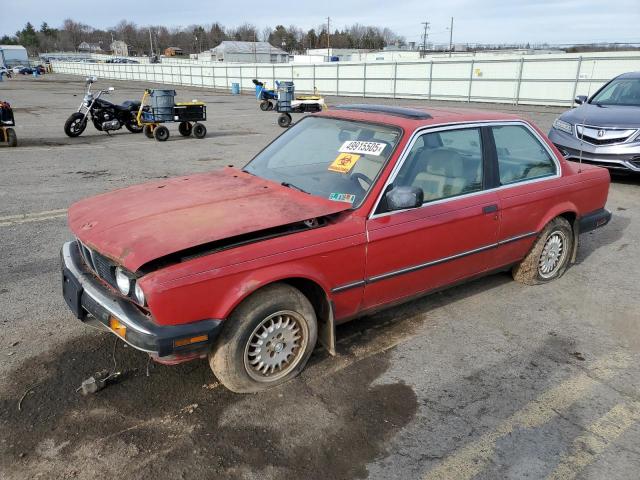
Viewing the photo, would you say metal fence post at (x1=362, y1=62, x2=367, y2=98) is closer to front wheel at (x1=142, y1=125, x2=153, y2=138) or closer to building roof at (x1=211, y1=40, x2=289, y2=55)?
front wheel at (x1=142, y1=125, x2=153, y2=138)

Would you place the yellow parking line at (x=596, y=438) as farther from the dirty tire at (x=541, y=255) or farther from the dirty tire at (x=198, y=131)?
the dirty tire at (x=198, y=131)

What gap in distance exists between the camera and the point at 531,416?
289 centimetres

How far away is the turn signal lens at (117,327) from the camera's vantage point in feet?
8.75

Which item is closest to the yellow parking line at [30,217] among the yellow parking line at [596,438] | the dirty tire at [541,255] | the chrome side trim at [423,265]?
the chrome side trim at [423,265]

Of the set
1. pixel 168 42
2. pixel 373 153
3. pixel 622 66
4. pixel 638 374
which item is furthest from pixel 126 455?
Answer: pixel 168 42

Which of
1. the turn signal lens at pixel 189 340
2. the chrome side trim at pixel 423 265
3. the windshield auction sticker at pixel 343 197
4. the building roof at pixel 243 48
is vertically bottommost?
the turn signal lens at pixel 189 340

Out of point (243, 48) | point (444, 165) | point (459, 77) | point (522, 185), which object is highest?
point (243, 48)

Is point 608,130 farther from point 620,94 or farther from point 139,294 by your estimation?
point 139,294

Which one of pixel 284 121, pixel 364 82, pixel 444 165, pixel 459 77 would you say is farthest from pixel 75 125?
pixel 364 82

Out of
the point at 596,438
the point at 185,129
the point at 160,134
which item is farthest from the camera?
the point at 185,129

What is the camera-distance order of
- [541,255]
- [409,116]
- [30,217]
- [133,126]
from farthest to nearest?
[133,126] → [30,217] → [541,255] → [409,116]

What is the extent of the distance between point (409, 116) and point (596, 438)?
7.89 feet

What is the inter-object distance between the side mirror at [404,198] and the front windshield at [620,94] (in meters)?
7.68

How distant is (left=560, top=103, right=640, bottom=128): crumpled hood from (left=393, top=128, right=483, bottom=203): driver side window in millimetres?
4863
